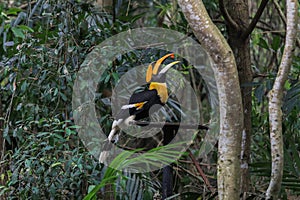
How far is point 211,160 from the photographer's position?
3328 mm

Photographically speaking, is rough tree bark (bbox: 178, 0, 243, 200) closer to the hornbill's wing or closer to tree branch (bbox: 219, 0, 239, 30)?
tree branch (bbox: 219, 0, 239, 30)

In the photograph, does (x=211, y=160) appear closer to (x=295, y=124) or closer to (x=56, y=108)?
(x=295, y=124)

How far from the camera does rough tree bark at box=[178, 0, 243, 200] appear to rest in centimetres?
157

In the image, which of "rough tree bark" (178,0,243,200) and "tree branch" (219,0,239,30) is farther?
"tree branch" (219,0,239,30)

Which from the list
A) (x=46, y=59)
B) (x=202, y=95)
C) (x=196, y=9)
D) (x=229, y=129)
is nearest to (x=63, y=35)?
(x=46, y=59)

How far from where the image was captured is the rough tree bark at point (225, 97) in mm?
1568

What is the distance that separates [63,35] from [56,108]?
13.1 inches

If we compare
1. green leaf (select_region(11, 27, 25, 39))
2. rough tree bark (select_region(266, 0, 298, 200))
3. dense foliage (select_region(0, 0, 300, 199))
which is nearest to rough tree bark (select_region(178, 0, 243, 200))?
rough tree bark (select_region(266, 0, 298, 200))

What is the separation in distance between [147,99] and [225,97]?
2.45 feet

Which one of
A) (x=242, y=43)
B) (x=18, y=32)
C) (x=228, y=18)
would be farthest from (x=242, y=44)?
(x=18, y=32)

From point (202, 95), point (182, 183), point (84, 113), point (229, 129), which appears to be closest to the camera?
point (229, 129)

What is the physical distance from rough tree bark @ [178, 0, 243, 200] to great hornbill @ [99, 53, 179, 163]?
0.64m

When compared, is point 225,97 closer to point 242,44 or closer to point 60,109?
point 242,44

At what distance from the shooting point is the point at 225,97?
1.58 meters
